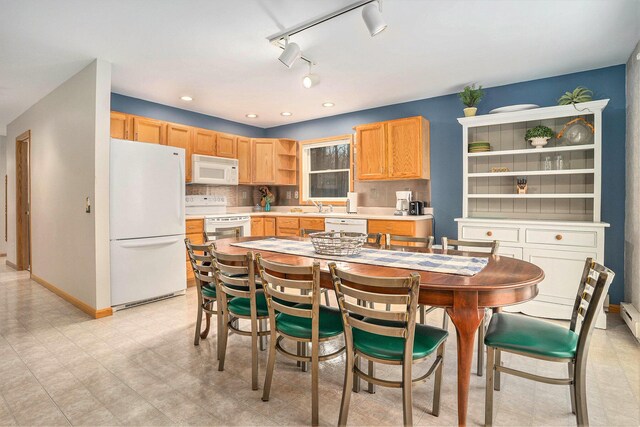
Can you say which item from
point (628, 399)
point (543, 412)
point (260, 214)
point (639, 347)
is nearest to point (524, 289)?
point (543, 412)

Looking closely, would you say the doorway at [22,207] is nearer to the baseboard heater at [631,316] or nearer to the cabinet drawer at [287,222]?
the cabinet drawer at [287,222]

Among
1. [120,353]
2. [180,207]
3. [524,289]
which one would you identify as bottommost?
[120,353]

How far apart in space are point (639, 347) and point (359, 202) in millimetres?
3498

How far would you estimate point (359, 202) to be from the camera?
17.6 ft

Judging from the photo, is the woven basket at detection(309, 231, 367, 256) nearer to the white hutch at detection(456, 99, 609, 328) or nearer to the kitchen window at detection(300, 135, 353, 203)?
the white hutch at detection(456, 99, 609, 328)

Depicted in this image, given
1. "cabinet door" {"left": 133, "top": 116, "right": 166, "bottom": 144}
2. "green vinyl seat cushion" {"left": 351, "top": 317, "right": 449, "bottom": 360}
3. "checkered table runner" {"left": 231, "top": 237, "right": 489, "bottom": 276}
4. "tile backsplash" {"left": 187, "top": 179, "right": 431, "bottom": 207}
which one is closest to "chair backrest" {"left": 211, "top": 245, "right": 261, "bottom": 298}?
"checkered table runner" {"left": 231, "top": 237, "right": 489, "bottom": 276}

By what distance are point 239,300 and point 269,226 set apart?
3.22 meters

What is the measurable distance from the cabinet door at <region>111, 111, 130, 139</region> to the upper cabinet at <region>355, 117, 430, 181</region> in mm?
3022

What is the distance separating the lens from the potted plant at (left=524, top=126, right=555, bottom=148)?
3.69 m

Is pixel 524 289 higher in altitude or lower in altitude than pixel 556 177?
lower

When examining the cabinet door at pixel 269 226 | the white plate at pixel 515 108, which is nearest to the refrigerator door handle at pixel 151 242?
the cabinet door at pixel 269 226

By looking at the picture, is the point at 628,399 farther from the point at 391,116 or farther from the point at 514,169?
the point at 391,116

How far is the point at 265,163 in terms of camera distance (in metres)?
5.82

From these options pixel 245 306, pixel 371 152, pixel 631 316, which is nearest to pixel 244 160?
pixel 371 152
